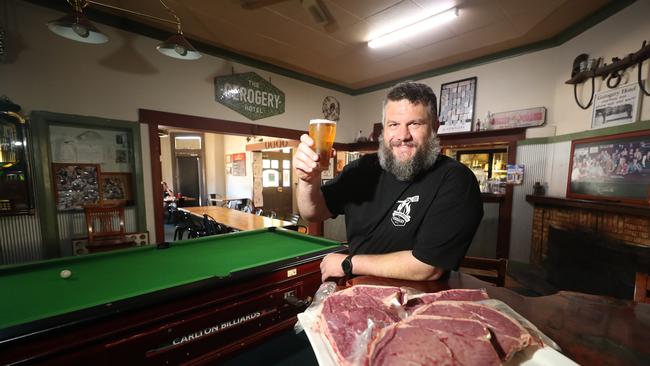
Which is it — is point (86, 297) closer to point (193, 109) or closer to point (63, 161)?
point (63, 161)

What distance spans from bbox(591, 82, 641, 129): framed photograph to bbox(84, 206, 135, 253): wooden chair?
19.9 feet

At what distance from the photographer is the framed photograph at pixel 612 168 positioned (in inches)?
100

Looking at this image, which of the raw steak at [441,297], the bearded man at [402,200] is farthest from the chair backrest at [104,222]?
the raw steak at [441,297]

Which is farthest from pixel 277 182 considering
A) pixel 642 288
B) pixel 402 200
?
pixel 642 288

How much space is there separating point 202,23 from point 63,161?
2.49 meters

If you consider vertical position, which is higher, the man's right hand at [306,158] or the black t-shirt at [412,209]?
the man's right hand at [306,158]

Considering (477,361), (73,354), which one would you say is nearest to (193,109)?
(73,354)

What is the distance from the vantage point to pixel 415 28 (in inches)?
134

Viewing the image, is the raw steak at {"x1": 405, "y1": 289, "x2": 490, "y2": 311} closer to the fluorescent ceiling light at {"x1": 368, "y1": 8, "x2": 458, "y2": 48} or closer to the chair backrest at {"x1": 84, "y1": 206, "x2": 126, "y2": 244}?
the fluorescent ceiling light at {"x1": 368, "y1": 8, "x2": 458, "y2": 48}

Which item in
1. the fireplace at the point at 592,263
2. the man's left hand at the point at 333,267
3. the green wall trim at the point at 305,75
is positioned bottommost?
the fireplace at the point at 592,263

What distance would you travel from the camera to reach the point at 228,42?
388 cm

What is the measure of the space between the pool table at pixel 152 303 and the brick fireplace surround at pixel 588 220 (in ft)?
10.0

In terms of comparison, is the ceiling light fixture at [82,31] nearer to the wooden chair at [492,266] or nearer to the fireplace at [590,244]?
the wooden chair at [492,266]

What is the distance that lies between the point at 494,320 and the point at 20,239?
4477 mm
